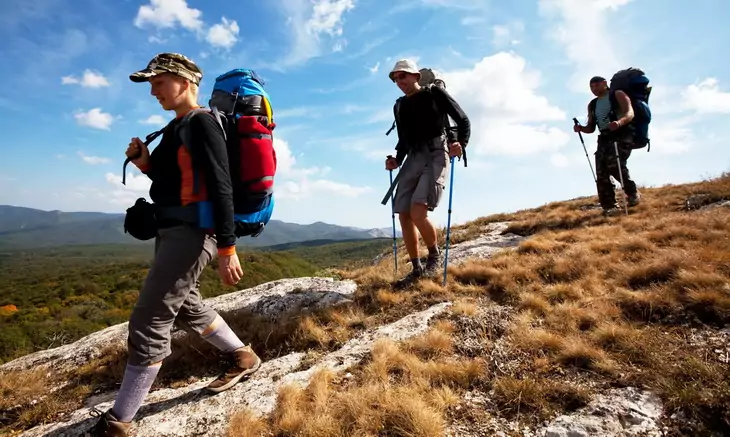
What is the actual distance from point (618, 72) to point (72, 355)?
13848mm

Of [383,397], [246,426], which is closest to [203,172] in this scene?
[246,426]

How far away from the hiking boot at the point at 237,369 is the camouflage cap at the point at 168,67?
286 cm

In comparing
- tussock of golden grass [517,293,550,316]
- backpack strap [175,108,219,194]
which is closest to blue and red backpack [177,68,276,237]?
backpack strap [175,108,219,194]

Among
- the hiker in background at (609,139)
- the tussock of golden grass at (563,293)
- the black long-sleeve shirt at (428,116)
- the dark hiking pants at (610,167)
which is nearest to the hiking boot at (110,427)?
the tussock of golden grass at (563,293)

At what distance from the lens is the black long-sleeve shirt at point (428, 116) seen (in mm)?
5867

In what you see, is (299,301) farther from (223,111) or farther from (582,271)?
(582,271)

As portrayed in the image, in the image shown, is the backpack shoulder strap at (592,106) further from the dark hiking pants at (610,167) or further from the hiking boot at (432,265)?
the hiking boot at (432,265)

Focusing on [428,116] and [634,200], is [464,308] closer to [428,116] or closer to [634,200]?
[428,116]

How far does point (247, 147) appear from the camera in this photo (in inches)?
130

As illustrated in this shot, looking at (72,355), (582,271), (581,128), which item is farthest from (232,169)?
(581,128)

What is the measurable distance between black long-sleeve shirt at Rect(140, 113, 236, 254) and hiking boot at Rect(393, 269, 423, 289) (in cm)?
370

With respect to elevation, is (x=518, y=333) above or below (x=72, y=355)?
above

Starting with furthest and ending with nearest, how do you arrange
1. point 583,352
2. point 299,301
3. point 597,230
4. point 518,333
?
point 597,230
point 299,301
point 518,333
point 583,352

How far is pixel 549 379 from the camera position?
127 inches
